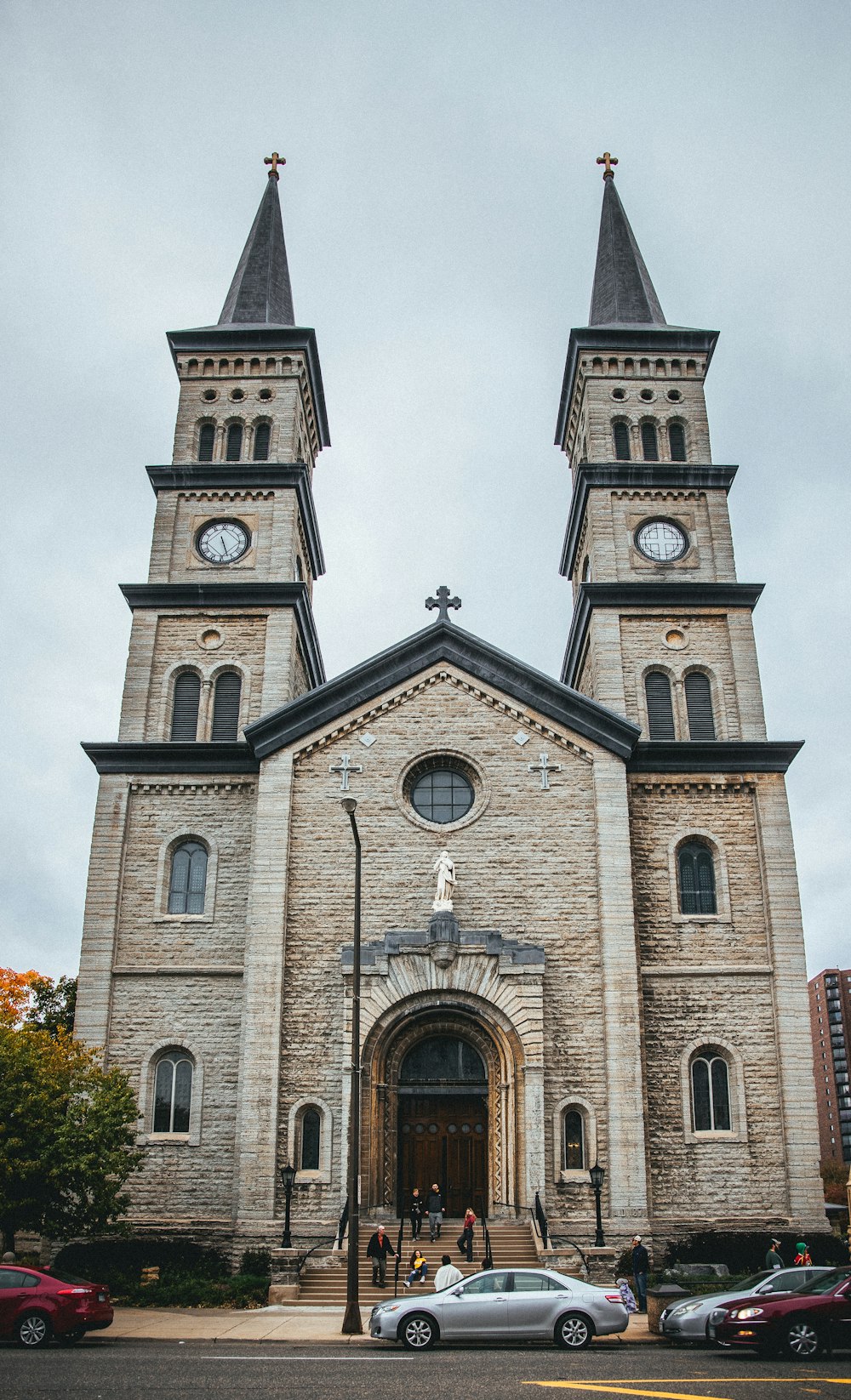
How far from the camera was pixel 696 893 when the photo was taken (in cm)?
2925

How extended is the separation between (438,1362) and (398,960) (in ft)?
37.7

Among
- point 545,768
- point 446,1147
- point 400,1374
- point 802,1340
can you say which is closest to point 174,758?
point 545,768

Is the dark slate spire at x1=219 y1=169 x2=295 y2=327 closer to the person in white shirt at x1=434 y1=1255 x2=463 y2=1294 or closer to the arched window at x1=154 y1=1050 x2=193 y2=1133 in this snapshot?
the arched window at x1=154 y1=1050 x2=193 y2=1133

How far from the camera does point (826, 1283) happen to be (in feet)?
54.2

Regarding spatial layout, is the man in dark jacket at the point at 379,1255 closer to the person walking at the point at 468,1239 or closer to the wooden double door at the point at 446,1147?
the person walking at the point at 468,1239

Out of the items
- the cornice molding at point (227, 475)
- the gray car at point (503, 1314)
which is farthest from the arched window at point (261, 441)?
the gray car at point (503, 1314)

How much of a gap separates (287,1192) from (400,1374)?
10906 millimetres

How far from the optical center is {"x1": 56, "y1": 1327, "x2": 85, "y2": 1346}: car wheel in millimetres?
17812

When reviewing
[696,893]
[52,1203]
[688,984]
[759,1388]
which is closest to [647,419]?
[696,893]

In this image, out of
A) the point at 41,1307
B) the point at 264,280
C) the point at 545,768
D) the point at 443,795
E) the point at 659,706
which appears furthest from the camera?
the point at 264,280

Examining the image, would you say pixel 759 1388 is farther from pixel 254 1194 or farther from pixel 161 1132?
pixel 161 1132

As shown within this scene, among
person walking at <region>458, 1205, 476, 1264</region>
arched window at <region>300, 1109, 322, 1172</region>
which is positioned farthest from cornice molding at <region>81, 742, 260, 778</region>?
person walking at <region>458, 1205, 476, 1264</region>

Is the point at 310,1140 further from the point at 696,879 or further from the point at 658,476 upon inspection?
the point at 658,476

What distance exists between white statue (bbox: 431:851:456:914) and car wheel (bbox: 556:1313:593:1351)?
1079 cm
